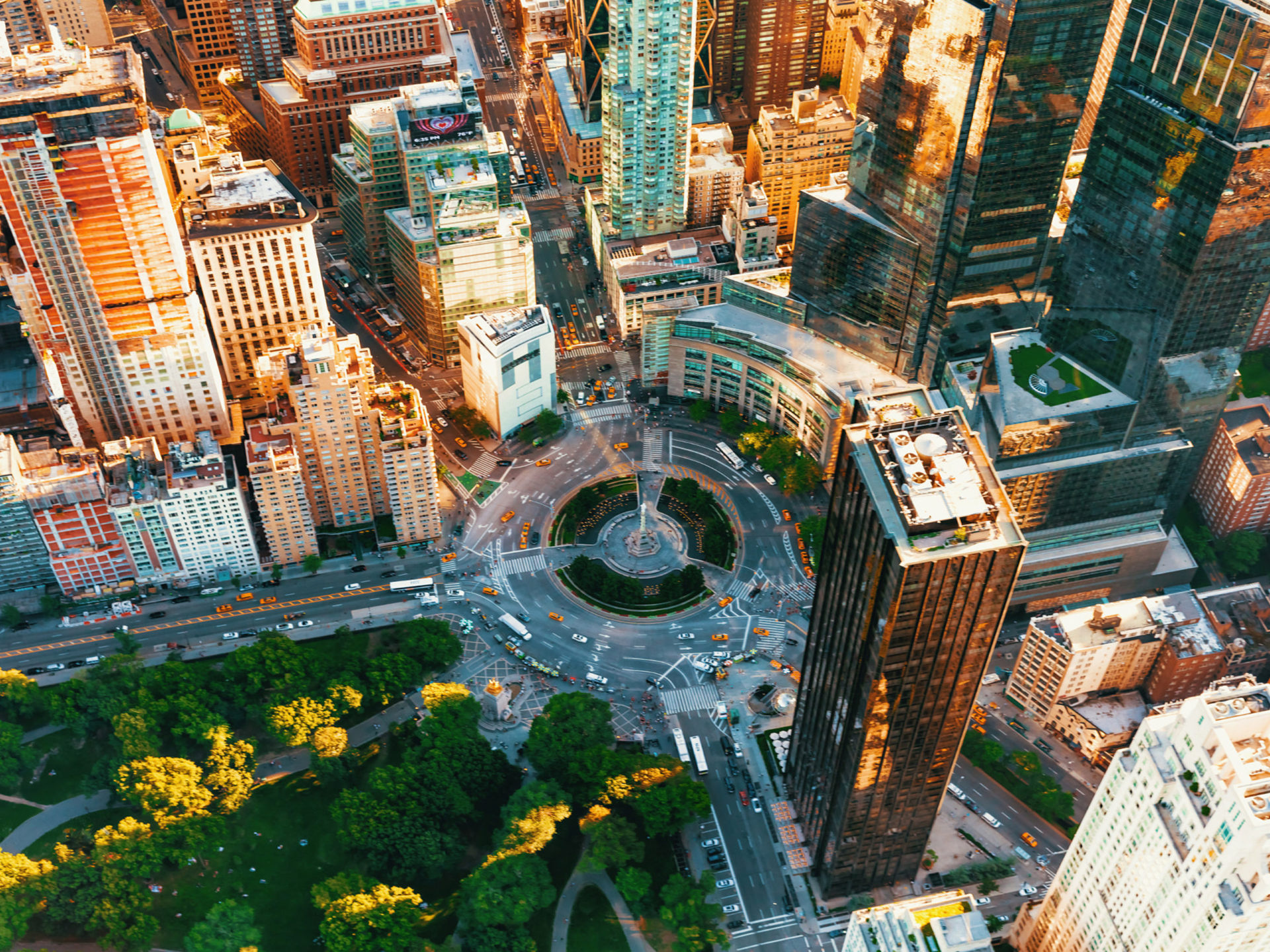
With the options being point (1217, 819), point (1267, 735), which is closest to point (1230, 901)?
point (1217, 819)

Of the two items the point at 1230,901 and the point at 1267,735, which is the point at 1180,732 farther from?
the point at 1230,901

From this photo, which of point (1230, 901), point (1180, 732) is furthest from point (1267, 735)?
point (1230, 901)

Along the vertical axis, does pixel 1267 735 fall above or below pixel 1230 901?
above
